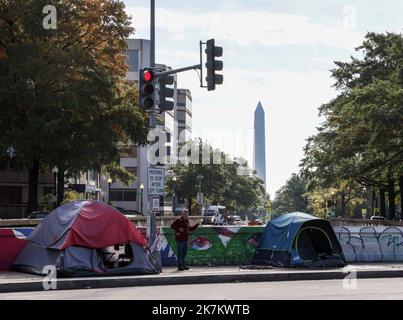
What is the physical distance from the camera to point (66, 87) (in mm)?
36719

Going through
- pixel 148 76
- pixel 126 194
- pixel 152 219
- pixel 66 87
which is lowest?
pixel 152 219

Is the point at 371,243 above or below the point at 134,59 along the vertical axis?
below

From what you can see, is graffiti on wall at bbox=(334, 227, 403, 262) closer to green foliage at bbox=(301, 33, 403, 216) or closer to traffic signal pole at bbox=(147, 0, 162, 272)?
traffic signal pole at bbox=(147, 0, 162, 272)

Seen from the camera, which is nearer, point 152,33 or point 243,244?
point 152,33

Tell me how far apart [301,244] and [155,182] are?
5.10 meters

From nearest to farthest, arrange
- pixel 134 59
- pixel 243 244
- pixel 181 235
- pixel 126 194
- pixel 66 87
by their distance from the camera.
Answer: pixel 181 235 → pixel 243 244 → pixel 66 87 → pixel 134 59 → pixel 126 194

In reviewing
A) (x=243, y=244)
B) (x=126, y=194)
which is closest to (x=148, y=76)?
(x=243, y=244)

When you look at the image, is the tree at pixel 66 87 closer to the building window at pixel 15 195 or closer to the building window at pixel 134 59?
the building window at pixel 15 195

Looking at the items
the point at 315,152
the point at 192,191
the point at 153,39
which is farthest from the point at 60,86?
the point at 192,191

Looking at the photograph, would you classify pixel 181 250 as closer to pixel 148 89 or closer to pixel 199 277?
pixel 199 277

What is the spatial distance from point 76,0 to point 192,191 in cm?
4884

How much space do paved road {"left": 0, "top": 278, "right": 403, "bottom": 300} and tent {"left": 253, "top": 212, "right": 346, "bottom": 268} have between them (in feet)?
10.4

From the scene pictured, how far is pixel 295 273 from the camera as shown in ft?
58.4
